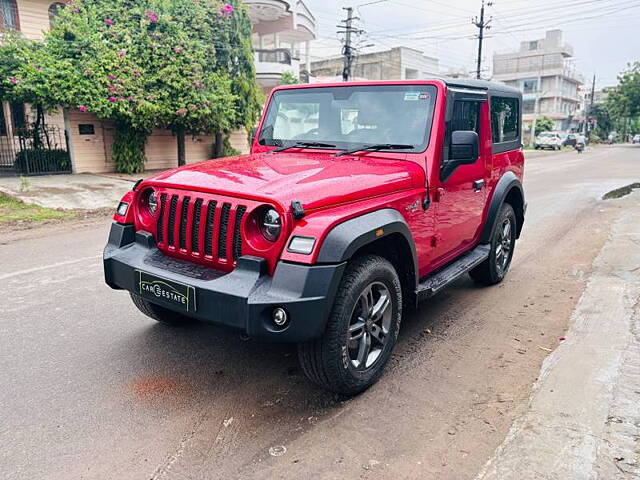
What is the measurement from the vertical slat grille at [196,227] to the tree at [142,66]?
41.2 feet

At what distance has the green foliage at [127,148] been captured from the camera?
53.9ft

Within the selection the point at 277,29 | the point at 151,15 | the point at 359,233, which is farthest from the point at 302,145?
the point at 277,29

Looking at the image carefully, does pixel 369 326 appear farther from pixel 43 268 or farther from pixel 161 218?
pixel 43 268

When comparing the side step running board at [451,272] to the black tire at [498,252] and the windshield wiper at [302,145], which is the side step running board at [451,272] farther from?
the windshield wiper at [302,145]

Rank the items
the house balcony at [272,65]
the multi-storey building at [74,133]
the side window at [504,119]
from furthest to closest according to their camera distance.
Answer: the house balcony at [272,65] < the multi-storey building at [74,133] < the side window at [504,119]

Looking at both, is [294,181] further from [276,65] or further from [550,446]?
[276,65]

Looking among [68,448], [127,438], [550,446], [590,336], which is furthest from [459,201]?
[68,448]

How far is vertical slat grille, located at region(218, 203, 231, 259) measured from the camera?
3.02m

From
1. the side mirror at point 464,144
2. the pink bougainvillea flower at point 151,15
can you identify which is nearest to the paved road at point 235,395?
the side mirror at point 464,144

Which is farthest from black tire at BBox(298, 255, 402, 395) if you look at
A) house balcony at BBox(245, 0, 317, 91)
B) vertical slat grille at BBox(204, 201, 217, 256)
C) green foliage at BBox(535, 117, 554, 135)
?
green foliage at BBox(535, 117, 554, 135)

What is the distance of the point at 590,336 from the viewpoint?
417 centimetres

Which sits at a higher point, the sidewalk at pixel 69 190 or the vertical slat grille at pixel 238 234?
the vertical slat grille at pixel 238 234

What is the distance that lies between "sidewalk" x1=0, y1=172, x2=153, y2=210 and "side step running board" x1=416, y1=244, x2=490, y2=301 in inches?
345

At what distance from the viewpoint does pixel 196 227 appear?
3182 mm
